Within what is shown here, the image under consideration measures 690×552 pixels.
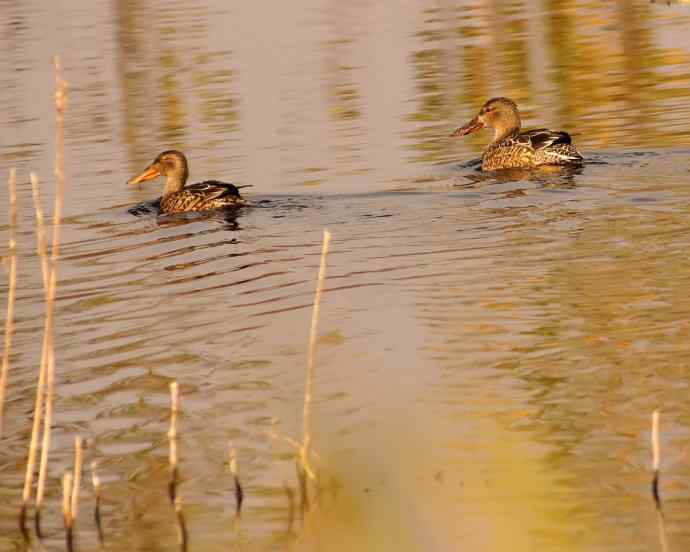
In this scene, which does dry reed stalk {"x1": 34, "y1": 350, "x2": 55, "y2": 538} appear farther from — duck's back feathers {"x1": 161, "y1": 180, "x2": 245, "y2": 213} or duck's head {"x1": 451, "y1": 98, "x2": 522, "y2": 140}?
duck's head {"x1": 451, "y1": 98, "x2": 522, "y2": 140}

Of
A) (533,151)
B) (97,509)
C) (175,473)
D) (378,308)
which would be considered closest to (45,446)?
(97,509)

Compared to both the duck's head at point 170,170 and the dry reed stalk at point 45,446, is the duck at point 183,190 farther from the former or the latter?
the dry reed stalk at point 45,446

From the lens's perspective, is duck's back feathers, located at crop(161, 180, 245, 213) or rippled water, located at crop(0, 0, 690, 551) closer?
rippled water, located at crop(0, 0, 690, 551)

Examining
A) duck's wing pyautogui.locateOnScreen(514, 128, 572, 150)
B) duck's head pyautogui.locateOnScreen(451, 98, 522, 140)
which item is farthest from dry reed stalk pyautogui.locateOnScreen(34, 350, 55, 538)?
duck's head pyautogui.locateOnScreen(451, 98, 522, 140)

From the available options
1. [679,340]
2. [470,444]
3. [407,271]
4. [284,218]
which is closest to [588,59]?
[284,218]

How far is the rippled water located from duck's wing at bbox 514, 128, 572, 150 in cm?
36

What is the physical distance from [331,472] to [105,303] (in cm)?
408

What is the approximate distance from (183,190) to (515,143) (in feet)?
10.3

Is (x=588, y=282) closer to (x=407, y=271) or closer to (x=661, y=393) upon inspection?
(x=407, y=271)

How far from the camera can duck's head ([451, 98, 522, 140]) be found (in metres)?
16.7

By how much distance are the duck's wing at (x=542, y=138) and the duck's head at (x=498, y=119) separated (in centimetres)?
126

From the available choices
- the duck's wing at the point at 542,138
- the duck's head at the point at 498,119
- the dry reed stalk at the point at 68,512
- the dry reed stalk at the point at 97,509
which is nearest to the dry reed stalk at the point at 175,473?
the dry reed stalk at the point at 97,509

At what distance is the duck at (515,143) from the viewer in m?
14.7

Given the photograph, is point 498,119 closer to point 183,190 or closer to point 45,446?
point 183,190
